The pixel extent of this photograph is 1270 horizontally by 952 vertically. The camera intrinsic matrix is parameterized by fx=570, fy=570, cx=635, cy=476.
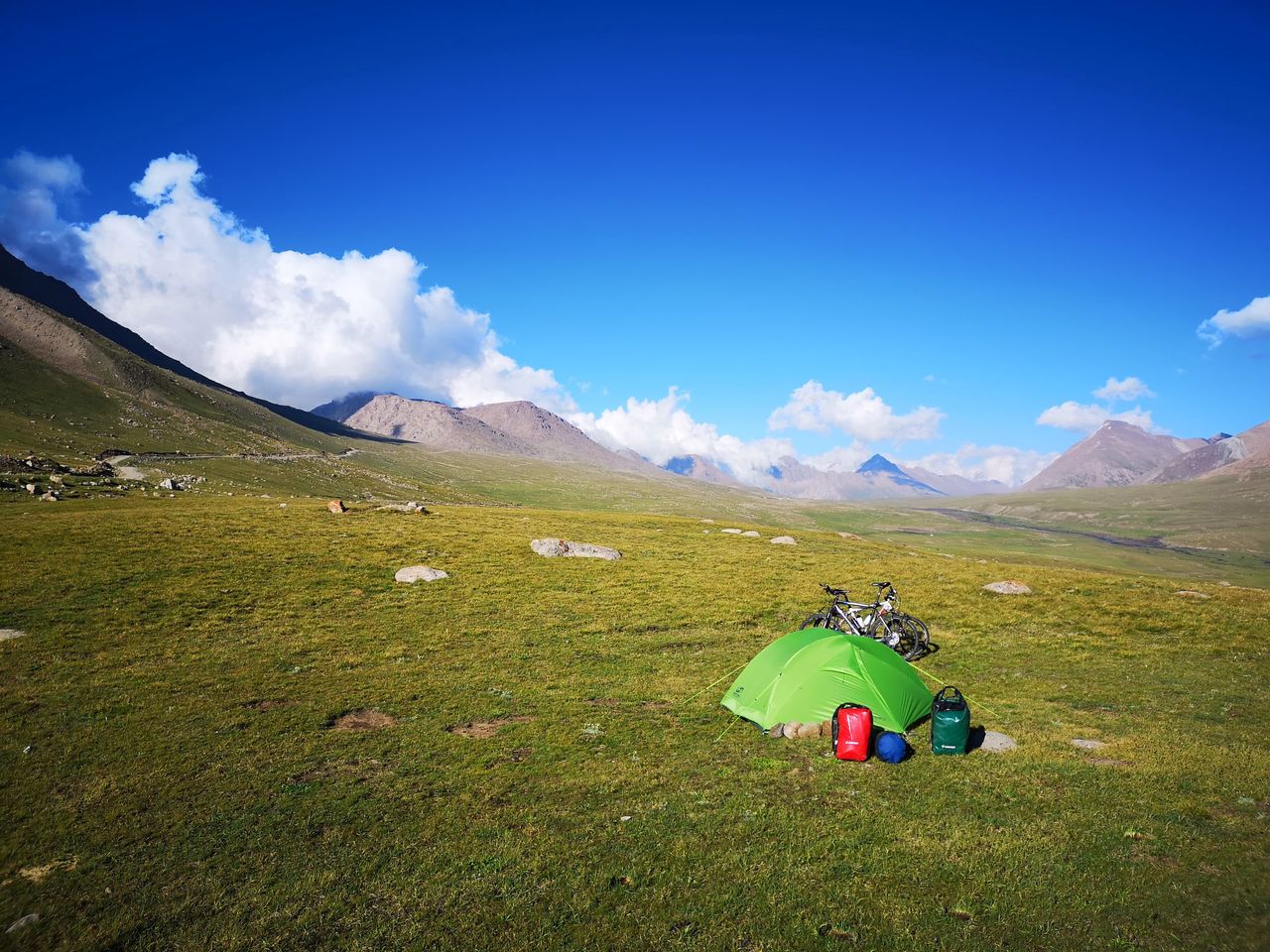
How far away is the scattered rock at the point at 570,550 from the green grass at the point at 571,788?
14469 millimetres

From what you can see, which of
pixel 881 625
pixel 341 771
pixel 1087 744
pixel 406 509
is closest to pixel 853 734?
pixel 1087 744

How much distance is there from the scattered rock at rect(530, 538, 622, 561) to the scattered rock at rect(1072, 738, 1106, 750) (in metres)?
34.2

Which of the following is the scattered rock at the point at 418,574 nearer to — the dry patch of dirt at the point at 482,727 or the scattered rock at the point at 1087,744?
the dry patch of dirt at the point at 482,727

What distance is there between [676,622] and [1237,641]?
2889 cm

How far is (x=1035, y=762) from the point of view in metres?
16.5

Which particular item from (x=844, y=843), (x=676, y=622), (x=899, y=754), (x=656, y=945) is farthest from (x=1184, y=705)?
(x=656, y=945)

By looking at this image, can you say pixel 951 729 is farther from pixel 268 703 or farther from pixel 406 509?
pixel 406 509

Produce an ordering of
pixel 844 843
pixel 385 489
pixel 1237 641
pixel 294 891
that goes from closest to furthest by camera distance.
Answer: pixel 294 891, pixel 844 843, pixel 1237 641, pixel 385 489

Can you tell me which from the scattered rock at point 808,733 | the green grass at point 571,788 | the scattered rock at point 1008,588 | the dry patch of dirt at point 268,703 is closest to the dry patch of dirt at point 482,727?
the green grass at point 571,788

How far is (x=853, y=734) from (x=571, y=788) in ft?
27.6

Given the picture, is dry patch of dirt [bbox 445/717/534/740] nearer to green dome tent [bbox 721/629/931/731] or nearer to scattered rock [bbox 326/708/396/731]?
scattered rock [bbox 326/708/396/731]

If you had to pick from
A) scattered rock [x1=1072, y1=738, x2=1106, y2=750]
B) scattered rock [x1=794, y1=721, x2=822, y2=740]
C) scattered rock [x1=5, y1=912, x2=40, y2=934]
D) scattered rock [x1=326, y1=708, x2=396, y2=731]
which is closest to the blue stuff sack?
scattered rock [x1=794, y1=721, x2=822, y2=740]

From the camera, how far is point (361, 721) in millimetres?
19625

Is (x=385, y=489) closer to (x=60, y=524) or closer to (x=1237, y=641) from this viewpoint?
(x=60, y=524)
